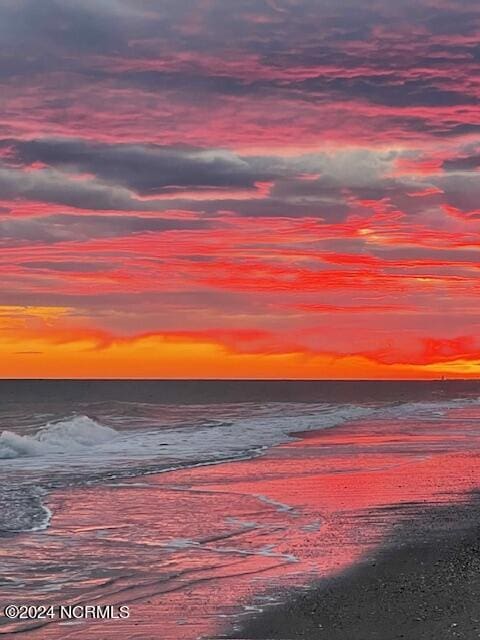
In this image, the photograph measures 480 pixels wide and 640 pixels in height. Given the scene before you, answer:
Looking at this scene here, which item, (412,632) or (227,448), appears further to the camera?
(227,448)

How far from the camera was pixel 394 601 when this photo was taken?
31.3 feet

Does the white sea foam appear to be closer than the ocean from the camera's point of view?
No

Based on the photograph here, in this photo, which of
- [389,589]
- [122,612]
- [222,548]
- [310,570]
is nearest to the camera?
[122,612]

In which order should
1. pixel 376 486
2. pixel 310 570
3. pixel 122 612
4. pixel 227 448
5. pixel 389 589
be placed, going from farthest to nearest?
pixel 227 448
pixel 376 486
pixel 310 570
pixel 389 589
pixel 122 612

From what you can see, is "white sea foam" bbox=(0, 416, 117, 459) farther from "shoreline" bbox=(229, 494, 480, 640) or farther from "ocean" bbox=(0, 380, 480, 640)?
"shoreline" bbox=(229, 494, 480, 640)

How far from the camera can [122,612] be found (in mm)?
9203

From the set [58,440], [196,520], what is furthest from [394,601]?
[58,440]

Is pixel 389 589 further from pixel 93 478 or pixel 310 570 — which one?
pixel 93 478

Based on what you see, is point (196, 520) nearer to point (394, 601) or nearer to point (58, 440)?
point (394, 601)

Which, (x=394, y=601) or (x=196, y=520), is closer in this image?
(x=394, y=601)

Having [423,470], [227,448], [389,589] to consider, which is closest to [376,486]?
[423,470]

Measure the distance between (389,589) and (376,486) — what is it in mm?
9333

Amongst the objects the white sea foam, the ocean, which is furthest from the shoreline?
the white sea foam

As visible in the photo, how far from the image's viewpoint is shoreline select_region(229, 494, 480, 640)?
329 inches
